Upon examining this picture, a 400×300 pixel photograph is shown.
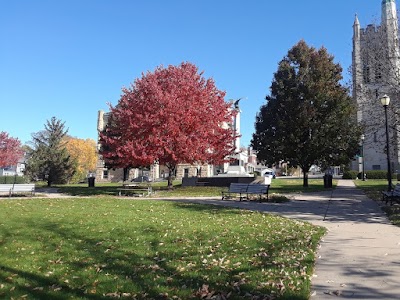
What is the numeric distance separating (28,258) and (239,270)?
3412 mm

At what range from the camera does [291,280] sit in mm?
5168

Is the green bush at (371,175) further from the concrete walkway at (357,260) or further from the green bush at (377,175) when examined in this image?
the concrete walkway at (357,260)

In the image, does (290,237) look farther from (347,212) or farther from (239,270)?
(347,212)

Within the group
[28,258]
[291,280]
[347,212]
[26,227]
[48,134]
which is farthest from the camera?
[48,134]

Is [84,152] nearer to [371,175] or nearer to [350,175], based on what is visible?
[350,175]

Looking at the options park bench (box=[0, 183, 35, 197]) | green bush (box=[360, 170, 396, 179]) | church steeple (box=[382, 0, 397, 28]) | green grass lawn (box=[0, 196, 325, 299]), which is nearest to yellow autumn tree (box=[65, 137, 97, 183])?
green bush (box=[360, 170, 396, 179])

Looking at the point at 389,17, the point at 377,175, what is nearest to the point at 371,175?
the point at 377,175

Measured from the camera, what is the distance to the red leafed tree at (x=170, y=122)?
866 inches

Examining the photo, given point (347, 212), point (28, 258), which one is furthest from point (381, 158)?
point (28, 258)

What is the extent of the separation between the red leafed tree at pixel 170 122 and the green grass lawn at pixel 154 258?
37.4 ft

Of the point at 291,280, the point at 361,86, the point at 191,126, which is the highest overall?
the point at 361,86

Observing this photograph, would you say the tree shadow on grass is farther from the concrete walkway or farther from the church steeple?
the church steeple

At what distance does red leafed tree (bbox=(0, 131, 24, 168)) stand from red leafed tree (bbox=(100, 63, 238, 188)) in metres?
26.0

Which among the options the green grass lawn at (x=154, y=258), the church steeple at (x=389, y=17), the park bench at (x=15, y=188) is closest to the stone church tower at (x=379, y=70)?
the church steeple at (x=389, y=17)
